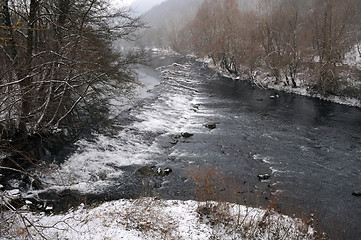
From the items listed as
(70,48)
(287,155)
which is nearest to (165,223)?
(70,48)

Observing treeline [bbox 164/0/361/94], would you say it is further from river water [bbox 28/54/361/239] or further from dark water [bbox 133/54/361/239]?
river water [bbox 28/54/361/239]

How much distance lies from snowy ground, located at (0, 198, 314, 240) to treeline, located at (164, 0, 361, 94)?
18493 millimetres

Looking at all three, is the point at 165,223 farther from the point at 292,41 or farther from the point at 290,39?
the point at 290,39

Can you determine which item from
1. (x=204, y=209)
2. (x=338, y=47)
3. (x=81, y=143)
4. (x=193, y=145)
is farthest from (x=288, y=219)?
(x=338, y=47)

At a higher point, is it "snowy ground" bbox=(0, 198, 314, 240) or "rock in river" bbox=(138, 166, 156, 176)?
"snowy ground" bbox=(0, 198, 314, 240)

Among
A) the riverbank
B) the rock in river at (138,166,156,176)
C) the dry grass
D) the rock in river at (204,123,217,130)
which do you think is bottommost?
the rock in river at (138,166,156,176)

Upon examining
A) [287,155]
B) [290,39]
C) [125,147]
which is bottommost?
[125,147]

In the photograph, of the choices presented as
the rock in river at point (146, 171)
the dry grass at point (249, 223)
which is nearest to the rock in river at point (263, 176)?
the dry grass at point (249, 223)

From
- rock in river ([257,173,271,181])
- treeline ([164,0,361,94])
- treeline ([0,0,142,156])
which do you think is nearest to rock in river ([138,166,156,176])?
treeline ([0,0,142,156])

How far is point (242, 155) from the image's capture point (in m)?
12.2

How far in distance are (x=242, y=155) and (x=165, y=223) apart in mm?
6474

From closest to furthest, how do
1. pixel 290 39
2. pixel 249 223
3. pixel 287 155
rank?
pixel 249 223 → pixel 287 155 → pixel 290 39

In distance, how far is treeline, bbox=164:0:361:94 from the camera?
2166cm

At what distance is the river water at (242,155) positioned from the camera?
891 cm
